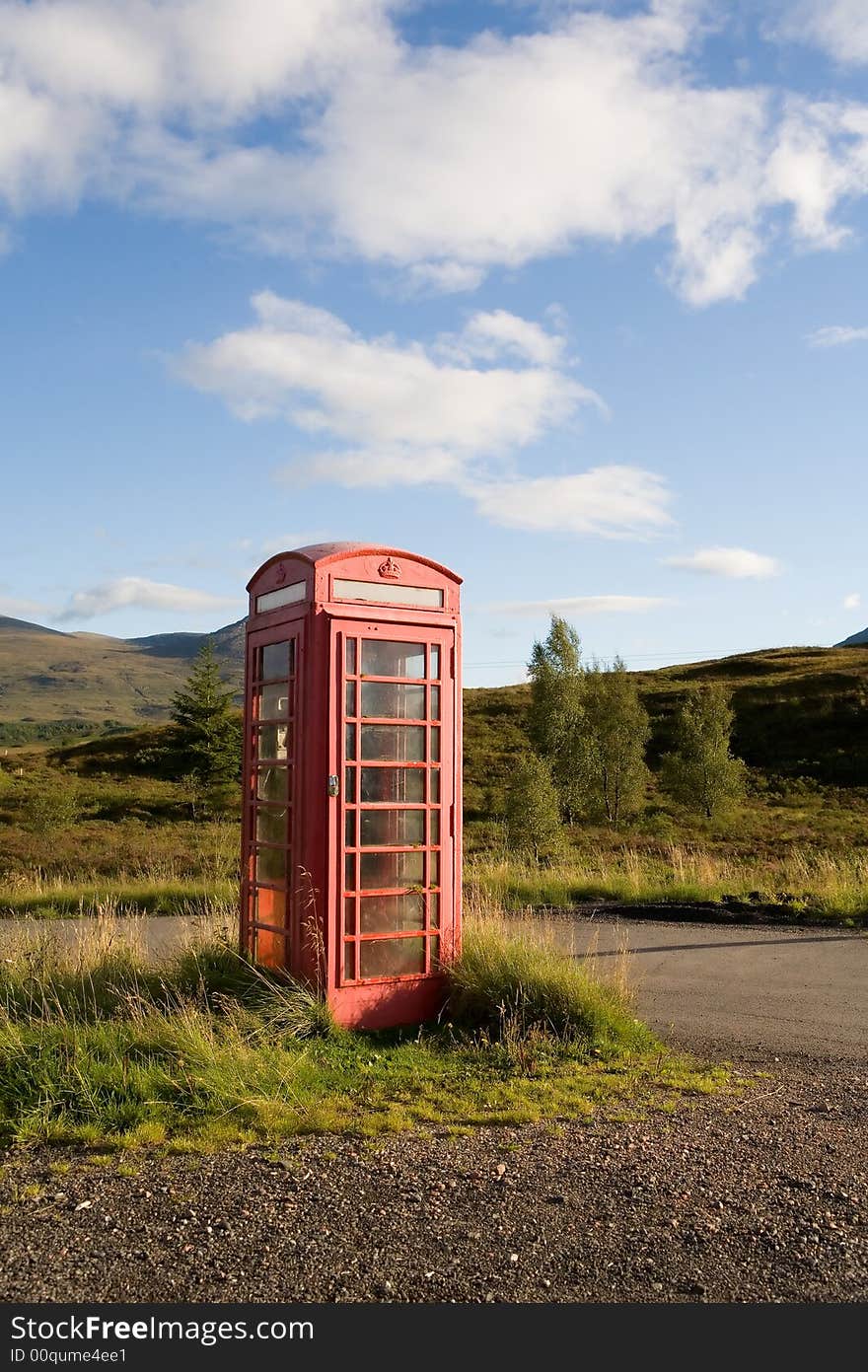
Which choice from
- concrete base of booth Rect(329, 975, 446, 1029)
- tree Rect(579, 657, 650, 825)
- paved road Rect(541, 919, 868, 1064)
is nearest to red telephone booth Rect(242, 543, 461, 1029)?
concrete base of booth Rect(329, 975, 446, 1029)

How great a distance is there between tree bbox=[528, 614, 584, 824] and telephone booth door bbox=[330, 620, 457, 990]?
30.9 meters

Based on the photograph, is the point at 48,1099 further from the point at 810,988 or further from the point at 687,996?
the point at 810,988

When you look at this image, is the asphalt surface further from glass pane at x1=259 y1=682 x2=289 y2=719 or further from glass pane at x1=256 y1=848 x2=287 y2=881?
glass pane at x1=259 y1=682 x2=289 y2=719

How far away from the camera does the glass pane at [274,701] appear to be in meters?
8.53

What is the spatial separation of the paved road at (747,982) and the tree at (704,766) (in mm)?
26957

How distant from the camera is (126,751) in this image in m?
57.2

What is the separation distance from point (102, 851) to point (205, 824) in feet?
35.6

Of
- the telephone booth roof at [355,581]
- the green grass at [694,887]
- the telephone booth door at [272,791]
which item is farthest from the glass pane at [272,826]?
the green grass at [694,887]

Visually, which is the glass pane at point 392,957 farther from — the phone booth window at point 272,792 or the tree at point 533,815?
the tree at point 533,815

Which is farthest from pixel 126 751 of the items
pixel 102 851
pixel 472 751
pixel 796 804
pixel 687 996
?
pixel 687 996

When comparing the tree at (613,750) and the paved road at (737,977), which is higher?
the tree at (613,750)

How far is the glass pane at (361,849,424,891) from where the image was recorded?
808 cm

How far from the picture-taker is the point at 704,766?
133 ft

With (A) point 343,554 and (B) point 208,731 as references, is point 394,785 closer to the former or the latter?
(A) point 343,554
